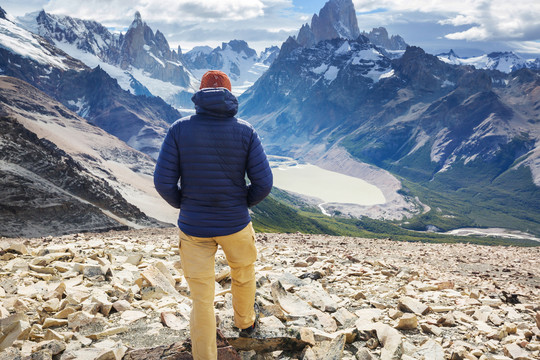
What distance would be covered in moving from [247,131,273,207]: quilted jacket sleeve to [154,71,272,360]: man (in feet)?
0.06

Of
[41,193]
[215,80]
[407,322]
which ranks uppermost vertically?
[215,80]

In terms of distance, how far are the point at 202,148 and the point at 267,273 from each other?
6.94 m

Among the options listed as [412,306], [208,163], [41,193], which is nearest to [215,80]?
[208,163]

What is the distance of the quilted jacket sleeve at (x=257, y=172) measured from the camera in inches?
284

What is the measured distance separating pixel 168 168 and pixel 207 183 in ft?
2.53

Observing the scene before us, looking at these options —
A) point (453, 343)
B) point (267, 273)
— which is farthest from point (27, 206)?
point (453, 343)

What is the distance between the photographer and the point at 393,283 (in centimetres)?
1326

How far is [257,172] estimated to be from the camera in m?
7.31

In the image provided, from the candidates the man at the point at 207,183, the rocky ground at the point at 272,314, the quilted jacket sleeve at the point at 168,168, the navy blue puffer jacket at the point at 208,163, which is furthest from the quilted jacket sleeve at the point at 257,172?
the rocky ground at the point at 272,314

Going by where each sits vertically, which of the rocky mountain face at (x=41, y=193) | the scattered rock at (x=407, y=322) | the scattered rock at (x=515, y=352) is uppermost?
the scattered rock at (x=407, y=322)

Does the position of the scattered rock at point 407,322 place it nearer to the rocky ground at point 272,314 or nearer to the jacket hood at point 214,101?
the rocky ground at point 272,314

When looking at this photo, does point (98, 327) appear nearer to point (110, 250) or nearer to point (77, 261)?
point (77, 261)

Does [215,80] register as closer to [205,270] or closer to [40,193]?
[205,270]

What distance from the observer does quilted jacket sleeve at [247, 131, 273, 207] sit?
721 centimetres
